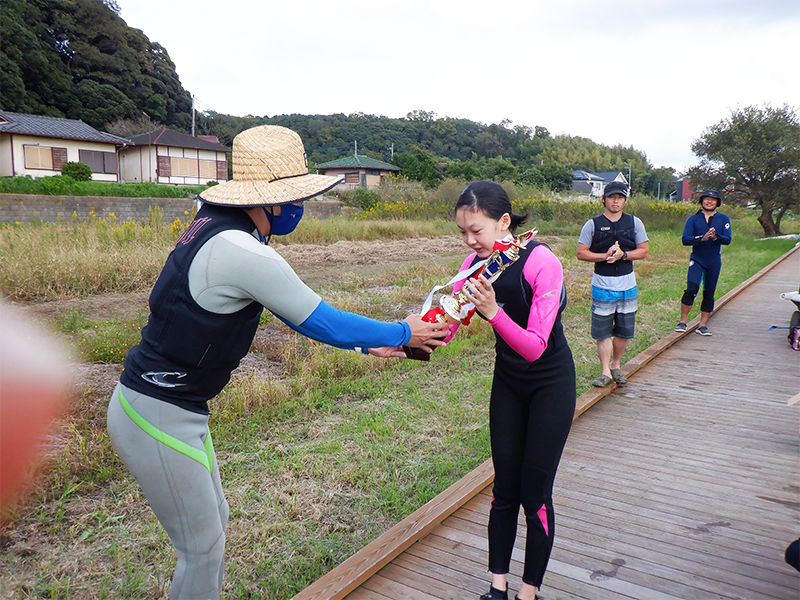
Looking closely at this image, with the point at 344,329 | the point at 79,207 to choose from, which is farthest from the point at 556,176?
the point at 344,329

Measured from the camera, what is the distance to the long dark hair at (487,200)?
7.39 feet

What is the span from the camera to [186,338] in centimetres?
172

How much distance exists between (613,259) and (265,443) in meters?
3.33

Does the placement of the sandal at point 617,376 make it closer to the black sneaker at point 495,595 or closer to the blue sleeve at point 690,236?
the blue sleeve at point 690,236

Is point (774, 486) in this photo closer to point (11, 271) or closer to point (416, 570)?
point (416, 570)

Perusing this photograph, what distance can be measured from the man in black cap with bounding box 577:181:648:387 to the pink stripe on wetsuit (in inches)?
124

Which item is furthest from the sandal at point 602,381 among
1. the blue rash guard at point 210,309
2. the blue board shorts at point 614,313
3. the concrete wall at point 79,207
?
the concrete wall at point 79,207

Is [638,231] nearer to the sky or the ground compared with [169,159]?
nearer to the ground

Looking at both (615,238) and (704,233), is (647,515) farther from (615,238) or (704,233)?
(704,233)

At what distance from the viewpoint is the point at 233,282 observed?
5.58 ft

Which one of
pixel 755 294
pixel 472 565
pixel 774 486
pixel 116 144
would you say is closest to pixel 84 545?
pixel 472 565

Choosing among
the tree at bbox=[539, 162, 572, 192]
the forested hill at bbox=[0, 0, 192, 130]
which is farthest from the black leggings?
the tree at bbox=[539, 162, 572, 192]

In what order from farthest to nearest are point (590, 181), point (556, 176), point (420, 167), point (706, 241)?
point (590, 181) < point (556, 176) < point (420, 167) < point (706, 241)

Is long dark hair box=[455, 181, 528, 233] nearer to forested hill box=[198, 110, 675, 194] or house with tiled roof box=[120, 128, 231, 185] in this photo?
house with tiled roof box=[120, 128, 231, 185]
